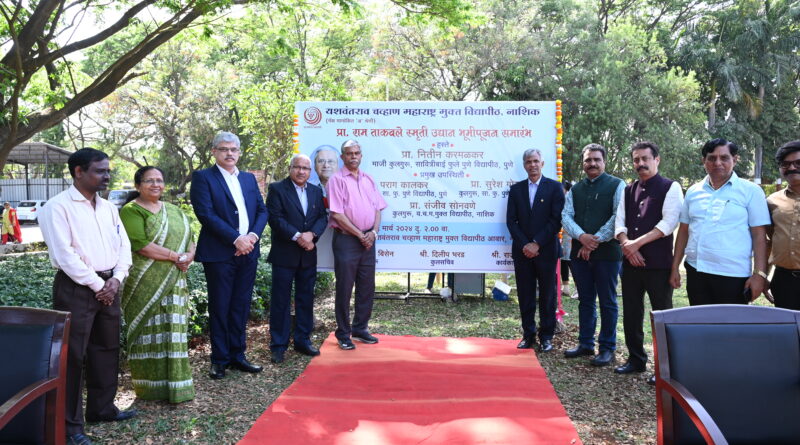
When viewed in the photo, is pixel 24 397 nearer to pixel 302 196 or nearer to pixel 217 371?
pixel 217 371

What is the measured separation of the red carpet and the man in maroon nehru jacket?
0.84 metres

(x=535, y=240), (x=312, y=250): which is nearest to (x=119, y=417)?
(x=312, y=250)

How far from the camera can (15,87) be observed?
5.53 metres

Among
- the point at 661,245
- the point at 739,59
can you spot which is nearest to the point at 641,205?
the point at 661,245

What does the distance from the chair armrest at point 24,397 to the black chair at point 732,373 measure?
88.1 inches

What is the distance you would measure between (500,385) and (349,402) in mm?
1109

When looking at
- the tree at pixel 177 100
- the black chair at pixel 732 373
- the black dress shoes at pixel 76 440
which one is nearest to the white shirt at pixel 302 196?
the black dress shoes at pixel 76 440

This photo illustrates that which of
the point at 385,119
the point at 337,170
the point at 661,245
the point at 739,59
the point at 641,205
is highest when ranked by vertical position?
the point at 739,59

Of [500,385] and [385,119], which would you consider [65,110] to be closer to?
[385,119]

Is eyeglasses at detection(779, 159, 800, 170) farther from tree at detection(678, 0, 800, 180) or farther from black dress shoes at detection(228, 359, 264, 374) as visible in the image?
tree at detection(678, 0, 800, 180)

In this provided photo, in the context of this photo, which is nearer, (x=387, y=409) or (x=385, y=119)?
(x=387, y=409)

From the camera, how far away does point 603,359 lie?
15.3 feet

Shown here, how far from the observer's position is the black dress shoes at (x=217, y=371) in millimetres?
4297

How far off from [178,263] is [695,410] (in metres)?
3.03
